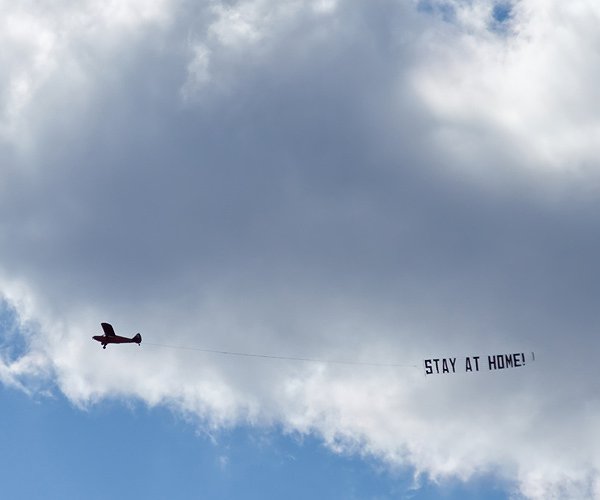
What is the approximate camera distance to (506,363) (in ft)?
463

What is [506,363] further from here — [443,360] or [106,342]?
[106,342]

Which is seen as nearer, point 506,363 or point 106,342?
point 506,363

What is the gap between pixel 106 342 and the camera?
525 ft

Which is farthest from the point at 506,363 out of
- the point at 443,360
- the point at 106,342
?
the point at 106,342

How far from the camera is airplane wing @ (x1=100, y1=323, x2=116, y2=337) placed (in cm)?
15738

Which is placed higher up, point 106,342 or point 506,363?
point 106,342

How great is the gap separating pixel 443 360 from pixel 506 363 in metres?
11.3

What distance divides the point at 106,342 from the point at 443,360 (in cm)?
6838

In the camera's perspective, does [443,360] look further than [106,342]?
No

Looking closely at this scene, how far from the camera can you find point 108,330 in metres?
159

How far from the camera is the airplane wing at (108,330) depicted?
15738 cm

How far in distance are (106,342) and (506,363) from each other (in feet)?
261
